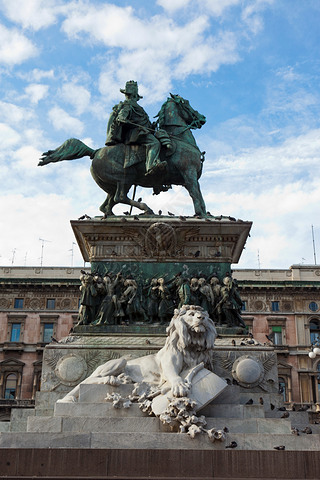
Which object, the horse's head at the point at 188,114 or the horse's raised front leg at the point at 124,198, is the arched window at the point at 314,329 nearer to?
the horse's head at the point at 188,114

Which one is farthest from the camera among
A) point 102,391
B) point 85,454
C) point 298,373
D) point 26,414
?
point 298,373

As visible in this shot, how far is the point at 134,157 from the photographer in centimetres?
1933

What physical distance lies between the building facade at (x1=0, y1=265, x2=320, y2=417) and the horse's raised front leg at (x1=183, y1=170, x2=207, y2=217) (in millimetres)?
44026

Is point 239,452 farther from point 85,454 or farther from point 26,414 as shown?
point 26,414

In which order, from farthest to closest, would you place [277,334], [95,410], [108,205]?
[277,334] < [108,205] < [95,410]

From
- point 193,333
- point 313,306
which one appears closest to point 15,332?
point 313,306

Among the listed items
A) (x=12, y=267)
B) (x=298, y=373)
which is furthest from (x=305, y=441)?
(x=12, y=267)

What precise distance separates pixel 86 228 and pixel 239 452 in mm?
8655

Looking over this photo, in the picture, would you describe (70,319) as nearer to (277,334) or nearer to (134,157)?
(277,334)

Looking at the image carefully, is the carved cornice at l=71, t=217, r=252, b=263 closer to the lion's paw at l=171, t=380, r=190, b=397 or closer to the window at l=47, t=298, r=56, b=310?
the lion's paw at l=171, t=380, r=190, b=397

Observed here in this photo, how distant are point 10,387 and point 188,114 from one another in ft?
152

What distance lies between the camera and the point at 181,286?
17.0 metres

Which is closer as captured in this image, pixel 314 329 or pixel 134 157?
pixel 134 157

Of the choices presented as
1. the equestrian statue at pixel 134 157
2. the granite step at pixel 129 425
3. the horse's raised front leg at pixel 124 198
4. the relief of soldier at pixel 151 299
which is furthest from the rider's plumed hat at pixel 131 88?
the granite step at pixel 129 425
